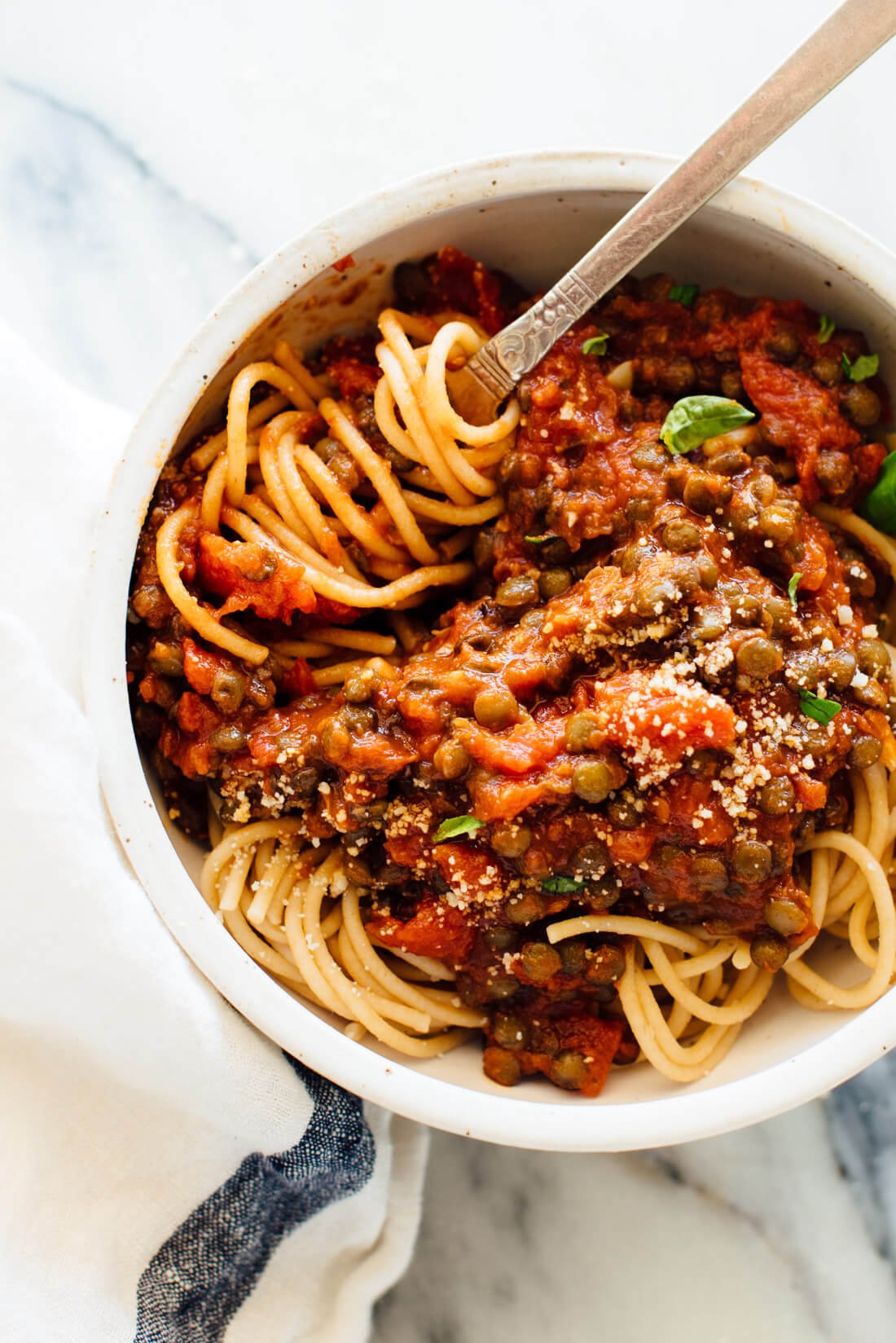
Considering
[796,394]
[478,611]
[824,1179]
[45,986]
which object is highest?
[796,394]

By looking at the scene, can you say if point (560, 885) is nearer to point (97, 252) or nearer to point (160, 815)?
point (160, 815)

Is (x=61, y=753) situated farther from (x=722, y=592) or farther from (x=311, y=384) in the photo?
(x=722, y=592)

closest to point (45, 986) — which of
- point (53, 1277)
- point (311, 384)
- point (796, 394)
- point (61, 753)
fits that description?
point (61, 753)

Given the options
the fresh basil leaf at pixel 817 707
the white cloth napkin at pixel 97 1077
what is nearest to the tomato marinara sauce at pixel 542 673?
the fresh basil leaf at pixel 817 707

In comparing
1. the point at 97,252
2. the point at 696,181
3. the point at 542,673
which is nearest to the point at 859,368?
the point at 696,181

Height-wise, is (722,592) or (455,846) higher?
(722,592)
